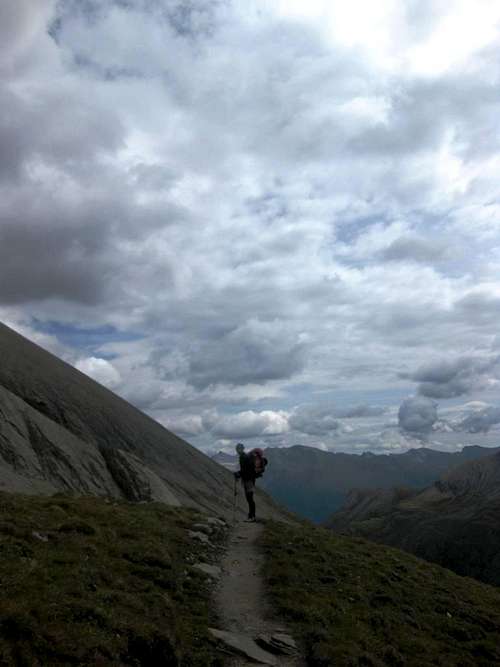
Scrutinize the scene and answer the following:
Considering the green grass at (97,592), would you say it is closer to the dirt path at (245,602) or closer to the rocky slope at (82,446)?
the dirt path at (245,602)

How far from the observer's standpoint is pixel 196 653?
12.7 meters

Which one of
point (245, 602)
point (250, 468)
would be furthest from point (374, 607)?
point (250, 468)

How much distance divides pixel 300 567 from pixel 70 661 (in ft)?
40.3

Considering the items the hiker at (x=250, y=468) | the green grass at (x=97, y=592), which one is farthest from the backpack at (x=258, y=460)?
the green grass at (x=97, y=592)

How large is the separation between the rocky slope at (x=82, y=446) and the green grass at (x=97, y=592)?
1737cm

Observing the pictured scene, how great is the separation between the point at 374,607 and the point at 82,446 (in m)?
50.3

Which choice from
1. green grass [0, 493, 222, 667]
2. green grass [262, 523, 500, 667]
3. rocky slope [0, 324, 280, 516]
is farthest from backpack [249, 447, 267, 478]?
rocky slope [0, 324, 280, 516]

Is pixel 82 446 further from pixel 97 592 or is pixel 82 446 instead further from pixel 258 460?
pixel 97 592

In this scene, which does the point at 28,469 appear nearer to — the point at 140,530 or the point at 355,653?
the point at 140,530

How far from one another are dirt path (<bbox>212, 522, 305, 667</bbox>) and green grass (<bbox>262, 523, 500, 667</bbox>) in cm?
49

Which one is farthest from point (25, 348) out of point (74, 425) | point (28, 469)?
point (28, 469)

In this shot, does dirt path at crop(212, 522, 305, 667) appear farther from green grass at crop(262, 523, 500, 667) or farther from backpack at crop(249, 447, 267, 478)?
backpack at crop(249, 447, 267, 478)

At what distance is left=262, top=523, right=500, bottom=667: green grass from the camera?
15.2 m

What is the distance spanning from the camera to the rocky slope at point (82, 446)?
52344mm
